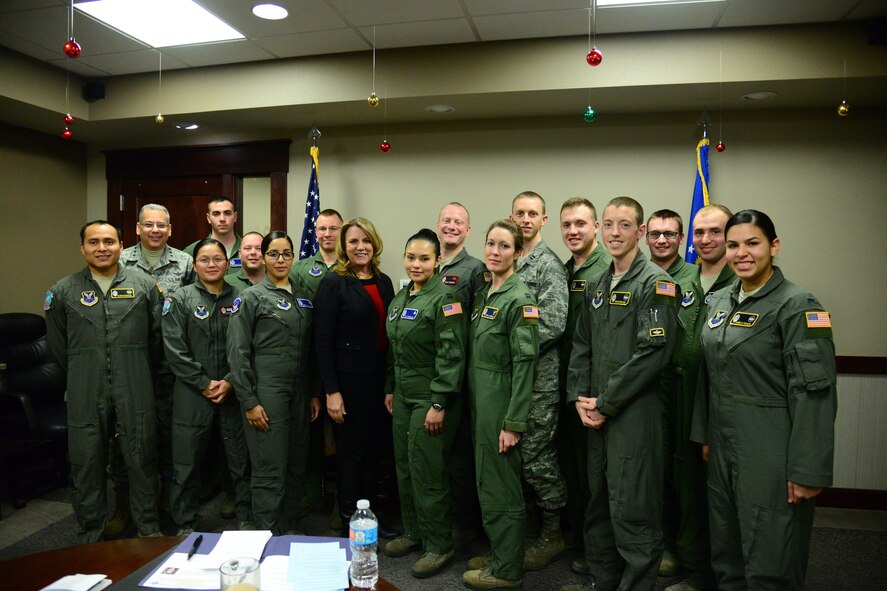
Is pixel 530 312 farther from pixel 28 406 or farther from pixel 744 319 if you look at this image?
pixel 28 406

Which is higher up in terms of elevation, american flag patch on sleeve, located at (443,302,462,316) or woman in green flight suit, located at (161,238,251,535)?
american flag patch on sleeve, located at (443,302,462,316)

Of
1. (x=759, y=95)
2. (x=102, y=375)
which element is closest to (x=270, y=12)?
(x=102, y=375)

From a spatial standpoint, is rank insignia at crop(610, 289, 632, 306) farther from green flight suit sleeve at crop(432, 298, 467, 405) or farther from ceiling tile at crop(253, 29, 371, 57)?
ceiling tile at crop(253, 29, 371, 57)

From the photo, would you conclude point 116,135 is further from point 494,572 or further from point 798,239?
point 798,239

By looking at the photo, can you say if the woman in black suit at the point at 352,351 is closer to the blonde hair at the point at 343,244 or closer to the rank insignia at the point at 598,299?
the blonde hair at the point at 343,244

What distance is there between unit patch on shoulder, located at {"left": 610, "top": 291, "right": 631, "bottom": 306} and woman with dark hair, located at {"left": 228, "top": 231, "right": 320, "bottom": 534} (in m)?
1.59

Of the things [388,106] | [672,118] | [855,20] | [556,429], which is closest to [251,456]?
[556,429]

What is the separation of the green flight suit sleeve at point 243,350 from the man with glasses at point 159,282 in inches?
25.6

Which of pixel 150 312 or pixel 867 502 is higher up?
pixel 150 312

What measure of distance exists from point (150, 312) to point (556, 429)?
2302mm

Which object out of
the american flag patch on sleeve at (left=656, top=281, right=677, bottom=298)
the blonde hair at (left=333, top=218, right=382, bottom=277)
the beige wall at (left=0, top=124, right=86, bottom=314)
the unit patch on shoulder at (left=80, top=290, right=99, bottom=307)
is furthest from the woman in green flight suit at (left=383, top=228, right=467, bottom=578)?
the beige wall at (left=0, top=124, right=86, bottom=314)

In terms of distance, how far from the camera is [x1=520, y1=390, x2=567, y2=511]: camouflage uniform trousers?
9.00 feet

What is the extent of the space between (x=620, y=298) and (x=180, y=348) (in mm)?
2290

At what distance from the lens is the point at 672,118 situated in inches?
170
